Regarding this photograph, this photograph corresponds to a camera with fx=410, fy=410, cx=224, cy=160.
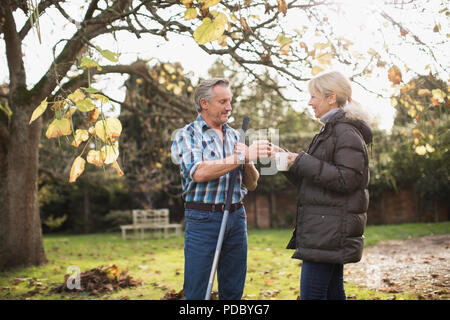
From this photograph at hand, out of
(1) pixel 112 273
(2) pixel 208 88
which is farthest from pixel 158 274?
(2) pixel 208 88

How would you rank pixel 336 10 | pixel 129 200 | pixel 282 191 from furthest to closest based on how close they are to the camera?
1. pixel 129 200
2. pixel 282 191
3. pixel 336 10

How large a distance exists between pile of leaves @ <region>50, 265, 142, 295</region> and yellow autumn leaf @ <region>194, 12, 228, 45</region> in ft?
13.6

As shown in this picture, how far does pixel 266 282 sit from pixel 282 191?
10.5 meters

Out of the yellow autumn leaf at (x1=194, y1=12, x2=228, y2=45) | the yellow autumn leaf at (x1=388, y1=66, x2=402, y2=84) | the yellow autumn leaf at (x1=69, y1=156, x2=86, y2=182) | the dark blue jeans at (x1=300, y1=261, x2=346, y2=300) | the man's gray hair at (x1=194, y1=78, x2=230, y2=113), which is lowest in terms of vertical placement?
the dark blue jeans at (x1=300, y1=261, x2=346, y2=300)

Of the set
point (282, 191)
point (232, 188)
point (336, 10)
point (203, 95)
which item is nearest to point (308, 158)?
point (232, 188)

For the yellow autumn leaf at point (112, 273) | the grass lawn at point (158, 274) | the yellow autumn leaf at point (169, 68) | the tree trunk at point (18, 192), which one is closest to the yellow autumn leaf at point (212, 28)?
the grass lawn at point (158, 274)

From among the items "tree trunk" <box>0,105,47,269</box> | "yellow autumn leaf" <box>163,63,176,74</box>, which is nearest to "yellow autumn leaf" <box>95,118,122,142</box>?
"tree trunk" <box>0,105,47,269</box>

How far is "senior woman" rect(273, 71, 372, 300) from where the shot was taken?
2176mm

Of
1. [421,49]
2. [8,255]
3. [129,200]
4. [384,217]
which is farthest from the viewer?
[129,200]

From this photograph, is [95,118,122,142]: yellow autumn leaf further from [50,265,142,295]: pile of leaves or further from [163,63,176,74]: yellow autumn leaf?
[163,63,176,74]: yellow autumn leaf

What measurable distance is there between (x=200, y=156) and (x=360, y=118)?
3.09ft

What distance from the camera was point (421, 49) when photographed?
4195mm

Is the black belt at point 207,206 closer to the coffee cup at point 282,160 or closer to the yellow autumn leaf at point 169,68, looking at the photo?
the coffee cup at point 282,160
